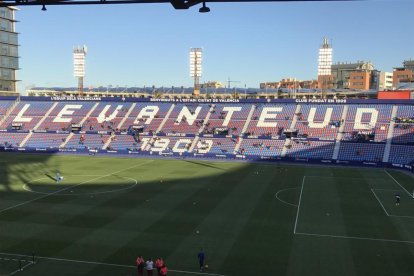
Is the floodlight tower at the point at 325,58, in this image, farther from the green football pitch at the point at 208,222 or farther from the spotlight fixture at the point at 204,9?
the spotlight fixture at the point at 204,9

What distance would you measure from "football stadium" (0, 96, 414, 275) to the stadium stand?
287 mm

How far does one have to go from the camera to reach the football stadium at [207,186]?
24203mm

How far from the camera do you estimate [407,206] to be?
36.4 meters

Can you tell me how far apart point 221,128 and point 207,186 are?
3281cm

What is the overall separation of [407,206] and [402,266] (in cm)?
1548

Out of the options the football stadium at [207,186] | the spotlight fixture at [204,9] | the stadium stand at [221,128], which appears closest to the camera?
the spotlight fixture at [204,9]

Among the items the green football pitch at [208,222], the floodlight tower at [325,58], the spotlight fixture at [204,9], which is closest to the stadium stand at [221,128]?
the floodlight tower at [325,58]

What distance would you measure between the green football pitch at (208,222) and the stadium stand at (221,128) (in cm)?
1523

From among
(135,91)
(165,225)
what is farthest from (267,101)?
(135,91)

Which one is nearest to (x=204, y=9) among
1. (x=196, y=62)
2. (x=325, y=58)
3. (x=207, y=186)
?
(x=207, y=186)


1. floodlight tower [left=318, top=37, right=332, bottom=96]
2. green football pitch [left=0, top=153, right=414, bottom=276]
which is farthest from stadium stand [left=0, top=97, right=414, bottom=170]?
green football pitch [left=0, top=153, right=414, bottom=276]

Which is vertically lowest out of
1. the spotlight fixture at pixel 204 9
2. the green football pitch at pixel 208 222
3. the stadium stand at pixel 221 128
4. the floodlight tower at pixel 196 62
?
the green football pitch at pixel 208 222

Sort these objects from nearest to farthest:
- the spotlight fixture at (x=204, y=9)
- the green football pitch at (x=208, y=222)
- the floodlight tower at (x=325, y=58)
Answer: the spotlight fixture at (x=204, y=9) < the green football pitch at (x=208, y=222) < the floodlight tower at (x=325, y=58)

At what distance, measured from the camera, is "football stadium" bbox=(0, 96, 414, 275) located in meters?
24.2
